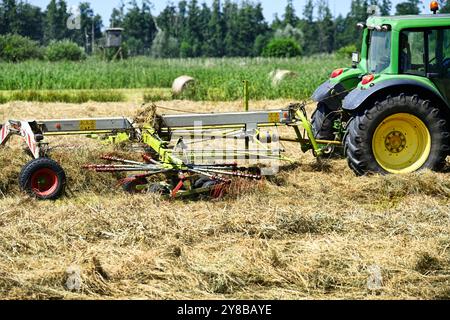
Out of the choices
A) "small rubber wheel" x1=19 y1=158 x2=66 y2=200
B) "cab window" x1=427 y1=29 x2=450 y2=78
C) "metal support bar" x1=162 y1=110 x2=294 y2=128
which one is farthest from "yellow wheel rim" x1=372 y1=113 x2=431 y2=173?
"small rubber wheel" x1=19 y1=158 x2=66 y2=200

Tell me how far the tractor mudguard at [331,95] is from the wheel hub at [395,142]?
49.9 inches

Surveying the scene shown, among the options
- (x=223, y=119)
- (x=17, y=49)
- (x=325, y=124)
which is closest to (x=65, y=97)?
(x=325, y=124)

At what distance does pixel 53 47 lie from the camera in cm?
4397

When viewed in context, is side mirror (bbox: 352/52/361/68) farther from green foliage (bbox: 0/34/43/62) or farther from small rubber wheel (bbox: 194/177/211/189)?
green foliage (bbox: 0/34/43/62)

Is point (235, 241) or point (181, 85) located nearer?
point (235, 241)

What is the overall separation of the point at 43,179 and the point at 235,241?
2902 mm

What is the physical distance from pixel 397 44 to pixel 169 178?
3.12m

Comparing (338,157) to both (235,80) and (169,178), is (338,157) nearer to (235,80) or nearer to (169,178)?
(169,178)

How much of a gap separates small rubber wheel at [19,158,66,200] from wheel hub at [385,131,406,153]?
3793 mm

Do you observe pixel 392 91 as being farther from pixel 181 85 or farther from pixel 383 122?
pixel 181 85

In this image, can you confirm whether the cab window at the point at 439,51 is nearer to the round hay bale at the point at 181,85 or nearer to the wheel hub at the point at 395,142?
the wheel hub at the point at 395,142

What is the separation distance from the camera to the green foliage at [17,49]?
4284cm

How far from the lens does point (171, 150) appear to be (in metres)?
8.32

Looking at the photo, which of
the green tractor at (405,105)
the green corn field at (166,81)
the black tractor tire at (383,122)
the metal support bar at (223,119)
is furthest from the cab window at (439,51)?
the green corn field at (166,81)
